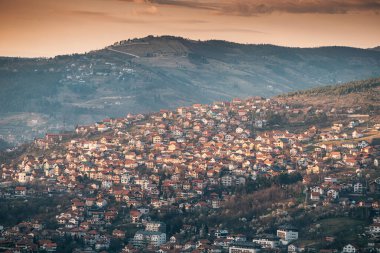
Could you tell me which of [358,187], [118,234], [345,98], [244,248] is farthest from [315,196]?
[345,98]

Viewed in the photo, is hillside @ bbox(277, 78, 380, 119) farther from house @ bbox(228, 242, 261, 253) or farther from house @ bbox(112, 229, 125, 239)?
house @ bbox(228, 242, 261, 253)

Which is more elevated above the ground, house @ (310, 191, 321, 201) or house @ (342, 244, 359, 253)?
house @ (310, 191, 321, 201)

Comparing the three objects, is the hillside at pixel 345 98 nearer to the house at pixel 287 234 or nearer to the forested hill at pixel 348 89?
the forested hill at pixel 348 89

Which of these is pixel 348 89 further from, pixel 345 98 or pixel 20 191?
pixel 20 191

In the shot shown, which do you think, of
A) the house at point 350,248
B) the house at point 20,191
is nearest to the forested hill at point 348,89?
the house at point 20,191

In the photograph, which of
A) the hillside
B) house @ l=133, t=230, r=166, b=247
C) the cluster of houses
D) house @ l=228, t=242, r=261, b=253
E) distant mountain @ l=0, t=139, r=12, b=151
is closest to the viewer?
house @ l=228, t=242, r=261, b=253

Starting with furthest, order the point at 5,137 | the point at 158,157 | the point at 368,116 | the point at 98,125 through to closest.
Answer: the point at 5,137, the point at 98,125, the point at 368,116, the point at 158,157

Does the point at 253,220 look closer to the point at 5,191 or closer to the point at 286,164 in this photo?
the point at 286,164

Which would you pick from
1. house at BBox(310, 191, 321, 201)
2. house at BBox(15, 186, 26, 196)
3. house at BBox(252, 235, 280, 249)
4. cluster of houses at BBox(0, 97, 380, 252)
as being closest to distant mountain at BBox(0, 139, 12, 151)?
cluster of houses at BBox(0, 97, 380, 252)

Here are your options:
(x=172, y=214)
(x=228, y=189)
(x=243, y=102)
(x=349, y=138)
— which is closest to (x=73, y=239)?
(x=172, y=214)
